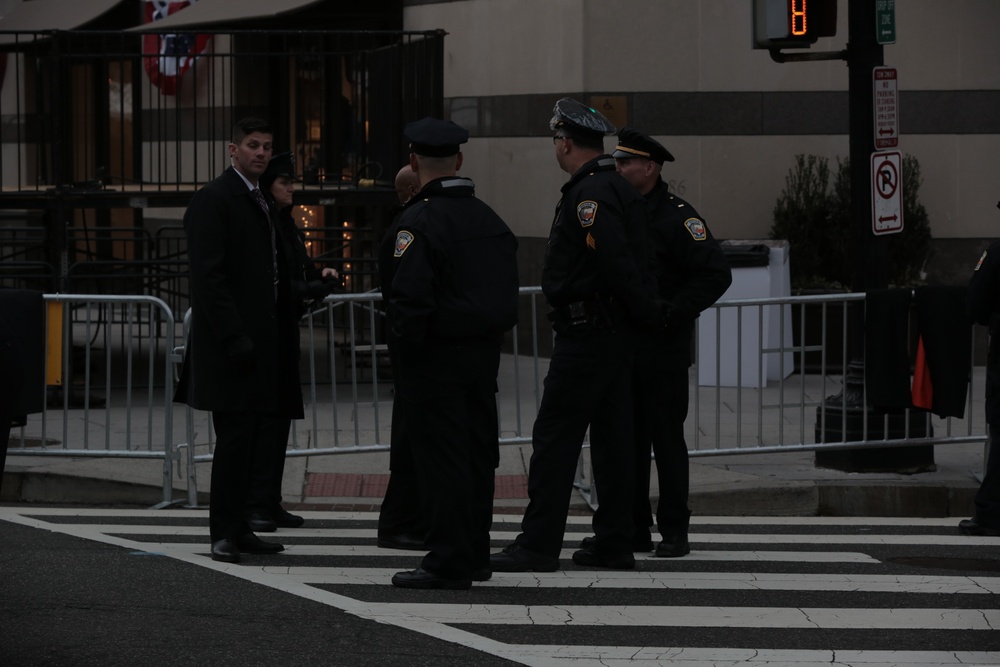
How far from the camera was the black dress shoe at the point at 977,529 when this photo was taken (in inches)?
331

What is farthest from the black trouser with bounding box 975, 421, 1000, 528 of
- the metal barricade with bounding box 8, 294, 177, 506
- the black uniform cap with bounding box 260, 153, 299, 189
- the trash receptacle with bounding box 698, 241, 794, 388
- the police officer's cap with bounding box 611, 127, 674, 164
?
the metal barricade with bounding box 8, 294, 177, 506

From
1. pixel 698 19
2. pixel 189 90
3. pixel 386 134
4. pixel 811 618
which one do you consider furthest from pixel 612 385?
pixel 189 90

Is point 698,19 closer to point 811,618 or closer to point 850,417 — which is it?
point 850,417

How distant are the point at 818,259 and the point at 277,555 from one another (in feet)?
26.3

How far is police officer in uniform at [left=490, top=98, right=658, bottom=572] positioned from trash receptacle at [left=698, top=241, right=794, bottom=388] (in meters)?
2.32

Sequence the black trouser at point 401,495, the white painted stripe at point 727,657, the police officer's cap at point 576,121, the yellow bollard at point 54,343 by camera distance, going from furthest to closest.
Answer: the yellow bollard at point 54,343
the black trouser at point 401,495
the police officer's cap at point 576,121
the white painted stripe at point 727,657

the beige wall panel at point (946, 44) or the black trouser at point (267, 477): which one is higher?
the beige wall panel at point (946, 44)

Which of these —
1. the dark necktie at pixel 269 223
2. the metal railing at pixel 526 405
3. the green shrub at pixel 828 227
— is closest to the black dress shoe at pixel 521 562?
the dark necktie at pixel 269 223

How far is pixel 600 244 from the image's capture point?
22.8ft

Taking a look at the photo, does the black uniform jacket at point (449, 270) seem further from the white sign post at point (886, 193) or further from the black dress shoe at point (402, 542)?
the white sign post at point (886, 193)

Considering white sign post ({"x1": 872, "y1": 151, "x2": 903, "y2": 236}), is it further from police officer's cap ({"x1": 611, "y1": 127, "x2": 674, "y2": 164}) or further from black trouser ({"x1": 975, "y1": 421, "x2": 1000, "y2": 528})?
police officer's cap ({"x1": 611, "y1": 127, "x2": 674, "y2": 164})

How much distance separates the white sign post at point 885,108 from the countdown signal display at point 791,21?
0.41 metres

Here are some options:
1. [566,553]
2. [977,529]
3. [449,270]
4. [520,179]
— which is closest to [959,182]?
[520,179]

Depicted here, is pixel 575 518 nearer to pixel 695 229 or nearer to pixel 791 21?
pixel 695 229
